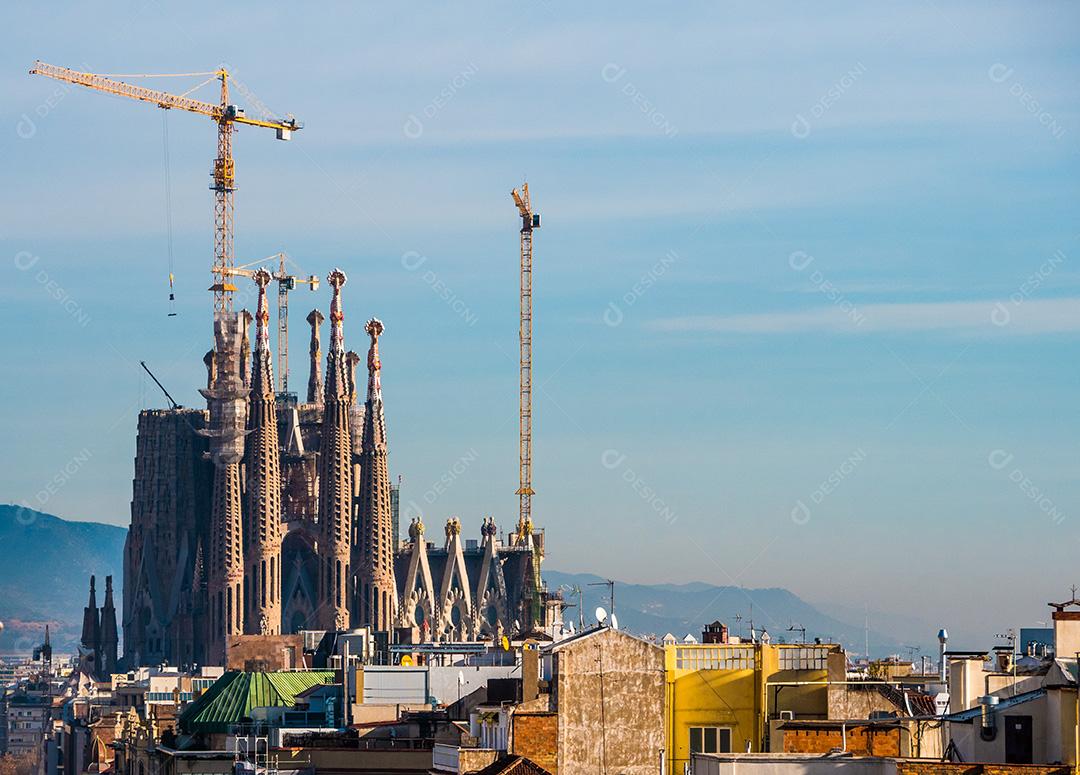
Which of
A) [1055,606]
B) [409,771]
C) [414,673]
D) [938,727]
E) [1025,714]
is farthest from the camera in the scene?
[414,673]

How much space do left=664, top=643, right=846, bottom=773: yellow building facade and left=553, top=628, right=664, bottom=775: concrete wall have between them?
0.24 metres

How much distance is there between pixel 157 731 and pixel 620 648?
123ft

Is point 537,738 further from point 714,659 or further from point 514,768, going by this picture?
point 714,659

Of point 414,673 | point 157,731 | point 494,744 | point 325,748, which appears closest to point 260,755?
point 325,748

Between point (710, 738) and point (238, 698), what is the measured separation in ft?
95.2

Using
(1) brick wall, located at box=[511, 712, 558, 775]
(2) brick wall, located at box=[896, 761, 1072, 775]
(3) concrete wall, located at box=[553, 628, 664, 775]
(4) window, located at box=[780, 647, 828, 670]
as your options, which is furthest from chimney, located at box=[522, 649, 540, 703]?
(2) brick wall, located at box=[896, 761, 1072, 775]

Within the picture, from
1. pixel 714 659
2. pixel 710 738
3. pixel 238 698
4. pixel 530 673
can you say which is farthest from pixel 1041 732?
pixel 238 698

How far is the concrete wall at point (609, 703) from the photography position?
3494 centimetres

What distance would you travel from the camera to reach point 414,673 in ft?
191

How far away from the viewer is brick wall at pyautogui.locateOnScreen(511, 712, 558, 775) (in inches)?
1358

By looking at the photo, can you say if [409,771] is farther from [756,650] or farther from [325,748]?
[756,650]

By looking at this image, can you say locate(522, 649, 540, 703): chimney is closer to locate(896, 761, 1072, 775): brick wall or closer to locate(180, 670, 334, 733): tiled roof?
locate(896, 761, 1072, 775): brick wall

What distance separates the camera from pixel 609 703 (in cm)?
3531

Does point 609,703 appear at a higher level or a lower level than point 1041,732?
higher
